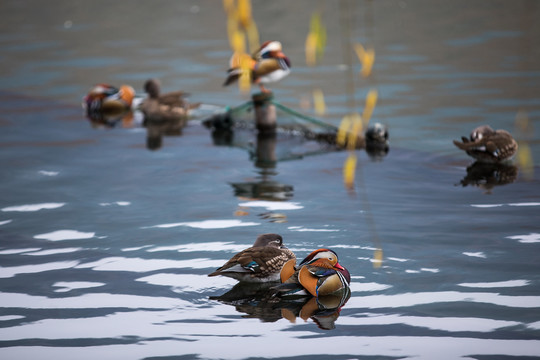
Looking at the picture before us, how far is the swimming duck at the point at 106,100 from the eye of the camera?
17062 millimetres

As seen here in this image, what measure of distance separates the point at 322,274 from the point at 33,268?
2.94 m

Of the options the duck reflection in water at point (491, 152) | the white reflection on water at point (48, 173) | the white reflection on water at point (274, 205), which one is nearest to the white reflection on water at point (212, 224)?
the white reflection on water at point (274, 205)

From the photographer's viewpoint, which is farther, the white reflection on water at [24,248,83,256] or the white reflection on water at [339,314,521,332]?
the white reflection on water at [24,248,83,256]

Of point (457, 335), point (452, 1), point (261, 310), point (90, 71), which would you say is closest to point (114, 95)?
point (90, 71)

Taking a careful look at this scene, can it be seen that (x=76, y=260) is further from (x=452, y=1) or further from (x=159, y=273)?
(x=452, y=1)

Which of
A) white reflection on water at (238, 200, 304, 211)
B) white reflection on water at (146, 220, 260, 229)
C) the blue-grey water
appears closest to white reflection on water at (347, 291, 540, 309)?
the blue-grey water

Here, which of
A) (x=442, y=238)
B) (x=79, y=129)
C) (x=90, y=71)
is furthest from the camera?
(x=90, y=71)

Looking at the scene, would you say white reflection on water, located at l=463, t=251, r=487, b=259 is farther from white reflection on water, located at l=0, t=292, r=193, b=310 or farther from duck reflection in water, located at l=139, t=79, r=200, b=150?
duck reflection in water, located at l=139, t=79, r=200, b=150

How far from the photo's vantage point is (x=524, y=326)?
695cm

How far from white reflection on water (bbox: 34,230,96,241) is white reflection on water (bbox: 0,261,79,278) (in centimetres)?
84

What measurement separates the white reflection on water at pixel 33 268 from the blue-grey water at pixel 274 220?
0.03m

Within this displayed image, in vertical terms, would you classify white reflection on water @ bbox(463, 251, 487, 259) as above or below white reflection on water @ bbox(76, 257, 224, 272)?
above

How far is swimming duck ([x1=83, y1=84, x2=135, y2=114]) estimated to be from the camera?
17062 mm

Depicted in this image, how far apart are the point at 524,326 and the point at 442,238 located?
2275mm
